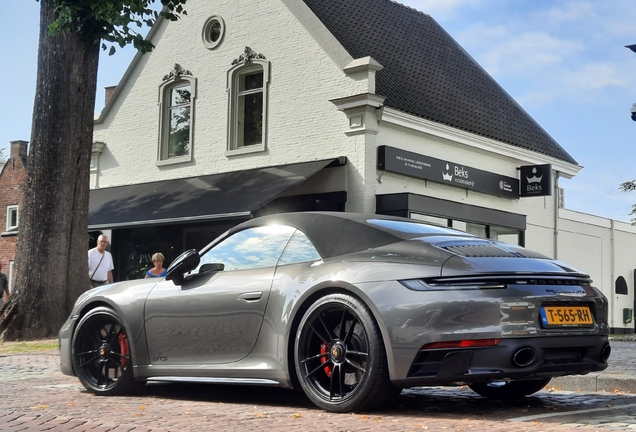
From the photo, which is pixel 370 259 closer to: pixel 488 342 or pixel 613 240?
pixel 488 342

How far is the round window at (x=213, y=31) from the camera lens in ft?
73.5

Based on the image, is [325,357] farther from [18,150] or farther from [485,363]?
[18,150]

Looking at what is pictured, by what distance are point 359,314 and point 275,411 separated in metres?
0.90

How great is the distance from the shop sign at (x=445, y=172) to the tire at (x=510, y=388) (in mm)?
12562

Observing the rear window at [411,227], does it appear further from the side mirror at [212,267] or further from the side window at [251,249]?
the side mirror at [212,267]

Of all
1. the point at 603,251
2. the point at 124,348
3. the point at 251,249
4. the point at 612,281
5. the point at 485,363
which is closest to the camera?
the point at 485,363

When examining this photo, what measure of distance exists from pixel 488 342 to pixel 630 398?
2.08 meters

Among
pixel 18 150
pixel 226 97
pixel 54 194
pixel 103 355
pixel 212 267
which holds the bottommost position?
pixel 103 355

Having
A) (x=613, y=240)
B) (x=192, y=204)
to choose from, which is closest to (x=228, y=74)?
(x=192, y=204)

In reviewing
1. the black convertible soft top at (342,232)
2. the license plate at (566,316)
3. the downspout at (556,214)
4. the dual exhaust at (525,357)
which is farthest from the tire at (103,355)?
the downspout at (556,214)

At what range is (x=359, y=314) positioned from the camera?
17.6ft

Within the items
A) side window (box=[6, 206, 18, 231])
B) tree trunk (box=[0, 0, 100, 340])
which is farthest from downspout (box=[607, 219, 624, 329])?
side window (box=[6, 206, 18, 231])

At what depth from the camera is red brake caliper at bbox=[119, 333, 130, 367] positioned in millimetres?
6887

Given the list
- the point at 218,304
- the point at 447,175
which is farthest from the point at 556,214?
the point at 218,304
